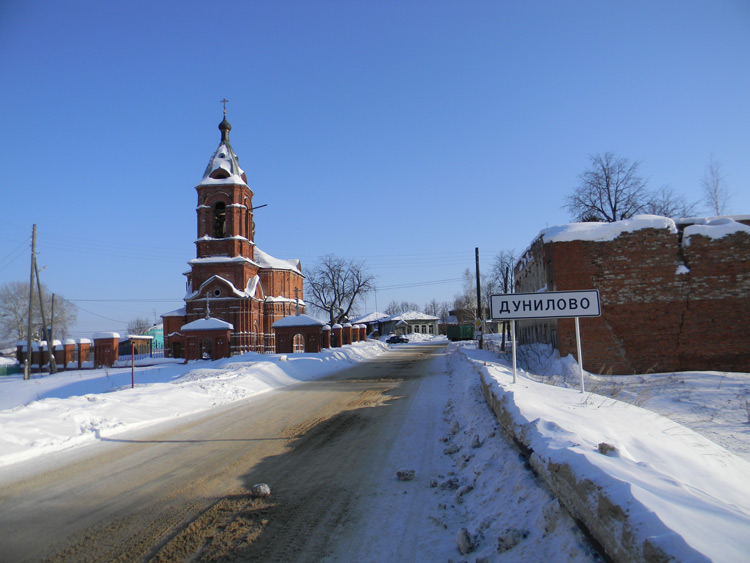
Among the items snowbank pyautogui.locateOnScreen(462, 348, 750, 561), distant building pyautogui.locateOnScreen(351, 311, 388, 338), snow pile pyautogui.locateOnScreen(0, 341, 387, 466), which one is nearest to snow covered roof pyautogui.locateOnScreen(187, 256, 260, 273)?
snow pile pyautogui.locateOnScreen(0, 341, 387, 466)

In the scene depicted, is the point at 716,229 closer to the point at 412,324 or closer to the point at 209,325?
the point at 209,325

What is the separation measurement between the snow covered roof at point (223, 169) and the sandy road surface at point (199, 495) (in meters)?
35.7

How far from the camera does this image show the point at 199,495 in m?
5.10

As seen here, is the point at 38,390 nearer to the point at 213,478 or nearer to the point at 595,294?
the point at 213,478

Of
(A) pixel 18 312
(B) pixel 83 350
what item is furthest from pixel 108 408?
(A) pixel 18 312

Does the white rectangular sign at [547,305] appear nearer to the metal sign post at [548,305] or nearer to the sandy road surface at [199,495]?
the metal sign post at [548,305]

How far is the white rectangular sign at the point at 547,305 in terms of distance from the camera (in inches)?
360

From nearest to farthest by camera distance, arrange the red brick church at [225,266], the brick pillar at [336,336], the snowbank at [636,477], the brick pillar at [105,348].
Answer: the snowbank at [636,477]
the brick pillar at [105,348]
the red brick church at [225,266]
the brick pillar at [336,336]

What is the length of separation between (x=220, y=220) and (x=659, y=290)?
36.3 m

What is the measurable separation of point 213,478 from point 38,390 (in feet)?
75.0

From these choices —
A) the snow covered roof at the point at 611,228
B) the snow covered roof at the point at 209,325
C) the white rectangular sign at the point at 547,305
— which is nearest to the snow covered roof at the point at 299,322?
the snow covered roof at the point at 209,325

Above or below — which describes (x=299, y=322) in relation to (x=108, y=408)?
above

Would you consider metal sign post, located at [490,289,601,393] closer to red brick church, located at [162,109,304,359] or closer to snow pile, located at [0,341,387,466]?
snow pile, located at [0,341,387,466]

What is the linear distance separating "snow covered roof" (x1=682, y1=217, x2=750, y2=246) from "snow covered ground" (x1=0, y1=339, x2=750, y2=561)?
493 cm
